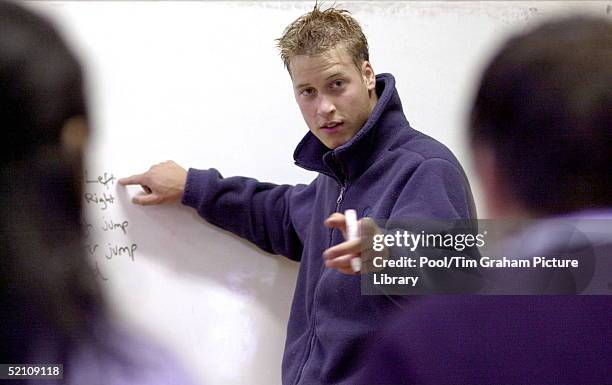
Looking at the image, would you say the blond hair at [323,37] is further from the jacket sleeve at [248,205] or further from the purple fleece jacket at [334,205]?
the jacket sleeve at [248,205]

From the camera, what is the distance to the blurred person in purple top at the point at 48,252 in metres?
1.28

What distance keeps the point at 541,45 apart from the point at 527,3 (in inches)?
4.4

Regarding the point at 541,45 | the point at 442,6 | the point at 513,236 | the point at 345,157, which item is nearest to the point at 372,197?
the point at 345,157

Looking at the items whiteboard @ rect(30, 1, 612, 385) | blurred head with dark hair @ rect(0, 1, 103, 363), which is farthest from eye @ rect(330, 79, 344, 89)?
blurred head with dark hair @ rect(0, 1, 103, 363)

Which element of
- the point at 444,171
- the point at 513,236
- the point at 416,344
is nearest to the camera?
the point at 416,344

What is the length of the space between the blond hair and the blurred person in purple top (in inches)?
15.3

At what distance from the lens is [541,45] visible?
1.42m

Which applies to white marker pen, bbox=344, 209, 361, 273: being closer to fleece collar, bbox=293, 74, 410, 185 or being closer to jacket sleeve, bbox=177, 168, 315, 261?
fleece collar, bbox=293, 74, 410, 185

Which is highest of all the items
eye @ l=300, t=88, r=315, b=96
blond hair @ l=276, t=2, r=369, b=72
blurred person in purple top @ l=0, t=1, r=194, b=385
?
blond hair @ l=276, t=2, r=369, b=72

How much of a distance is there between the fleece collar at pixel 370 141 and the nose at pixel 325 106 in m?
0.05

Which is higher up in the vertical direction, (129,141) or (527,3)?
(527,3)

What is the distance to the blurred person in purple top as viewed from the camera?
128 cm

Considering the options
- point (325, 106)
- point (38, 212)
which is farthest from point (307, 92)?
point (38, 212)

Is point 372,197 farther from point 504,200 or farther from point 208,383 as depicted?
point 208,383
